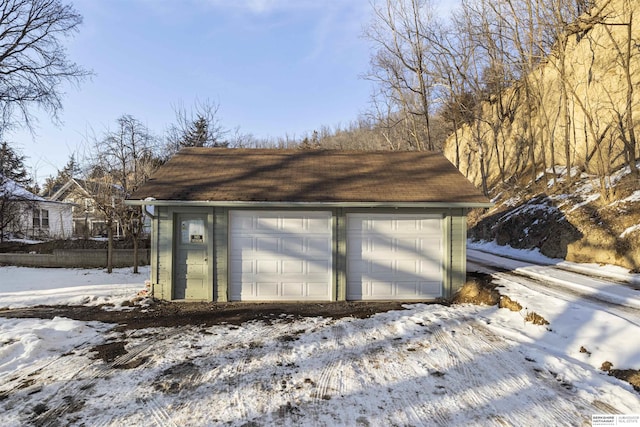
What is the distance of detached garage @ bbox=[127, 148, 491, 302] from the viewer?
292 inches

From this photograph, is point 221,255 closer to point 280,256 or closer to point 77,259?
point 280,256

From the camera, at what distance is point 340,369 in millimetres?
4121

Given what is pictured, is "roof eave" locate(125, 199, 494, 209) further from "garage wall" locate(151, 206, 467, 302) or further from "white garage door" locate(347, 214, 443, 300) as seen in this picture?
"white garage door" locate(347, 214, 443, 300)

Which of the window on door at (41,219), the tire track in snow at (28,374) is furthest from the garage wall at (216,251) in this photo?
the window on door at (41,219)

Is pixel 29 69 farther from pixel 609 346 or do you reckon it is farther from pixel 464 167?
pixel 464 167

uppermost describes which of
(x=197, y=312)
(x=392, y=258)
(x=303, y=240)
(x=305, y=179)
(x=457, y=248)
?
(x=305, y=179)

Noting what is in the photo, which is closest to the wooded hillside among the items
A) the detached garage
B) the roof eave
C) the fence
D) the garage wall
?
the roof eave

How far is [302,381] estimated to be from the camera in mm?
3830

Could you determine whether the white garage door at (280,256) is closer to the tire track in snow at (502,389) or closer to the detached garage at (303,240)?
the detached garage at (303,240)

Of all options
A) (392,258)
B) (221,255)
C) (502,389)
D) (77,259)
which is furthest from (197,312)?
(77,259)

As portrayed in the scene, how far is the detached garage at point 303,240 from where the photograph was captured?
7414mm

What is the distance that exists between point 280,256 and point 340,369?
3.79m

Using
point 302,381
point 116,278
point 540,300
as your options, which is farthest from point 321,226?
point 116,278

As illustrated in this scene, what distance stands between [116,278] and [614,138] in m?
20.0
